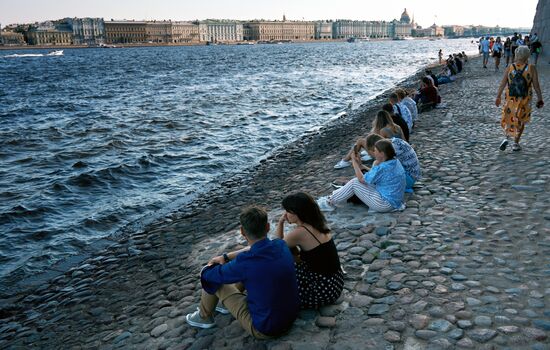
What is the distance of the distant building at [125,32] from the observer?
192750 mm

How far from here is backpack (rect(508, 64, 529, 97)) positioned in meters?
8.75

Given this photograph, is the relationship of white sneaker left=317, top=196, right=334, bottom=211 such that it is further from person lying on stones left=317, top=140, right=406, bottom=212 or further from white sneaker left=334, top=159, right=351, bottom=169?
white sneaker left=334, top=159, right=351, bottom=169

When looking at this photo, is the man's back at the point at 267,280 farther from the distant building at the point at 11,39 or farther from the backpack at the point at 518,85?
Answer: the distant building at the point at 11,39

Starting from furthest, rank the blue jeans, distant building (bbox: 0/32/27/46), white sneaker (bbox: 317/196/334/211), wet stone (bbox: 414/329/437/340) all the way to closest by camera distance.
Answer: distant building (bbox: 0/32/27/46) → the blue jeans → white sneaker (bbox: 317/196/334/211) → wet stone (bbox: 414/329/437/340)

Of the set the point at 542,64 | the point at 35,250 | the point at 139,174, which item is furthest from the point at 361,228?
the point at 542,64

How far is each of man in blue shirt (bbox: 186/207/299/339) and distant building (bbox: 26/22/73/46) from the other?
646 feet

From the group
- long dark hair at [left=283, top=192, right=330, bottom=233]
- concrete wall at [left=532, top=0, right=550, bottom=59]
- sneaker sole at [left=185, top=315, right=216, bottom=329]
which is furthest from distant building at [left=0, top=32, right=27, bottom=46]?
long dark hair at [left=283, top=192, right=330, bottom=233]

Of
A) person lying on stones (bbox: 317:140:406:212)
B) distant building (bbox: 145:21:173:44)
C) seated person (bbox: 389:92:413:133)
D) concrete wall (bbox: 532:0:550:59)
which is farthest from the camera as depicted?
distant building (bbox: 145:21:173:44)

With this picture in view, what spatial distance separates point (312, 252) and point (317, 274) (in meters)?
0.24

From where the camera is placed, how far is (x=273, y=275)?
401 cm

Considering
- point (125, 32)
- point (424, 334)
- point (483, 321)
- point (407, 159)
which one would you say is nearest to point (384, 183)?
point (407, 159)

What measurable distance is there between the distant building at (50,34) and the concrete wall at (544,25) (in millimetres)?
182298

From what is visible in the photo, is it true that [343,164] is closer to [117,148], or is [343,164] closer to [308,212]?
[308,212]

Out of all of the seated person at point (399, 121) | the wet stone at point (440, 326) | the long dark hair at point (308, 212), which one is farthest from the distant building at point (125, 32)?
the wet stone at point (440, 326)
